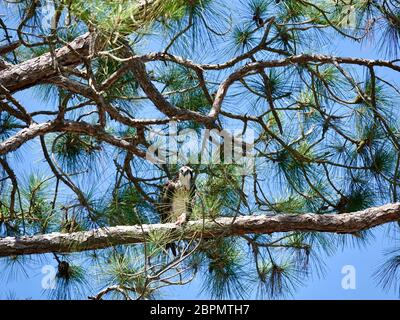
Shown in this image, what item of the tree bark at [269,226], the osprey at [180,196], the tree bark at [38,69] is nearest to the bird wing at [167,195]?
the osprey at [180,196]

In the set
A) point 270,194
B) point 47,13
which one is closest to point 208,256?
point 270,194

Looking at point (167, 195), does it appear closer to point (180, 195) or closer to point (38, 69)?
point (180, 195)

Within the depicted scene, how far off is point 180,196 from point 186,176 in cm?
16

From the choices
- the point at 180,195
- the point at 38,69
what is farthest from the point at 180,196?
the point at 38,69

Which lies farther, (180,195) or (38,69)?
(38,69)

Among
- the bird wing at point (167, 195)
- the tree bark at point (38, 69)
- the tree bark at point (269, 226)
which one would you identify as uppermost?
the tree bark at point (38, 69)

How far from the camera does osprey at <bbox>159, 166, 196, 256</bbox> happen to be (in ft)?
7.89

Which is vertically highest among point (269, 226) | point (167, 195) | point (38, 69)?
point (38, 69)

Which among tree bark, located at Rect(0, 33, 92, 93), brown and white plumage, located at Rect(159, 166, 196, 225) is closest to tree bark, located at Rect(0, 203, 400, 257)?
brown and white plumage, located at Rect(159, 166, 196, 225)

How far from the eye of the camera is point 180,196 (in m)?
2.46

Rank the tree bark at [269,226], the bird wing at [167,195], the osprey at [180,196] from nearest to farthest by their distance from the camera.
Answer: the osprey at [180,196], the tree bark at [269,226], the bird wing at [167,195]

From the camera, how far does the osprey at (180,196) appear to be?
240cm

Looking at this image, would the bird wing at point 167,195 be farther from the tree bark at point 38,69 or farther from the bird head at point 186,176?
the tree bark at point 38,69
